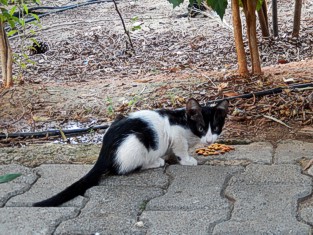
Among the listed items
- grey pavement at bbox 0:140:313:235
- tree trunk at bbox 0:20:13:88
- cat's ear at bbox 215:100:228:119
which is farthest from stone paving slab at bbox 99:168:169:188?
tree trunk at bbox 0:20:13:88

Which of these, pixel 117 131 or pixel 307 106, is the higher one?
pixel 117 131

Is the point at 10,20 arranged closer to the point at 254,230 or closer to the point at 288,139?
the point at 288,139

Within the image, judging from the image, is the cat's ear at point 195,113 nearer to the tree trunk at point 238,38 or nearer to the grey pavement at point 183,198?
the grey pavement at point 183,198

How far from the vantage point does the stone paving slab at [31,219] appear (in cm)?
281

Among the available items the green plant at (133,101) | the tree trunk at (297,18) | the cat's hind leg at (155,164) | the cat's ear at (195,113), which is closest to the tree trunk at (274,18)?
the tree trunk at (297,18)

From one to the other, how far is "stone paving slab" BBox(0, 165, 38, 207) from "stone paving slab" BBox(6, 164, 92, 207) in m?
0.04

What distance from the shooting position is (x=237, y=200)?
2.99m

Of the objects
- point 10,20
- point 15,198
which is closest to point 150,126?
point 15,198

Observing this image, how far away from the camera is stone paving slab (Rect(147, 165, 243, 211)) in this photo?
2.98 meters

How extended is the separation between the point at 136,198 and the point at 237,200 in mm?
519

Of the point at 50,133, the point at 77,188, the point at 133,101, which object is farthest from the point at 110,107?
the point at 77,188

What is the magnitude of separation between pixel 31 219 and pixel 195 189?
859mm

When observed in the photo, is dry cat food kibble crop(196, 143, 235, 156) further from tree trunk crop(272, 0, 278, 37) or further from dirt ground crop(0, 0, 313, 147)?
tree trunk crop(272, 0, 278, 37)

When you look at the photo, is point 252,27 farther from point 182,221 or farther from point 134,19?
point 134,19
